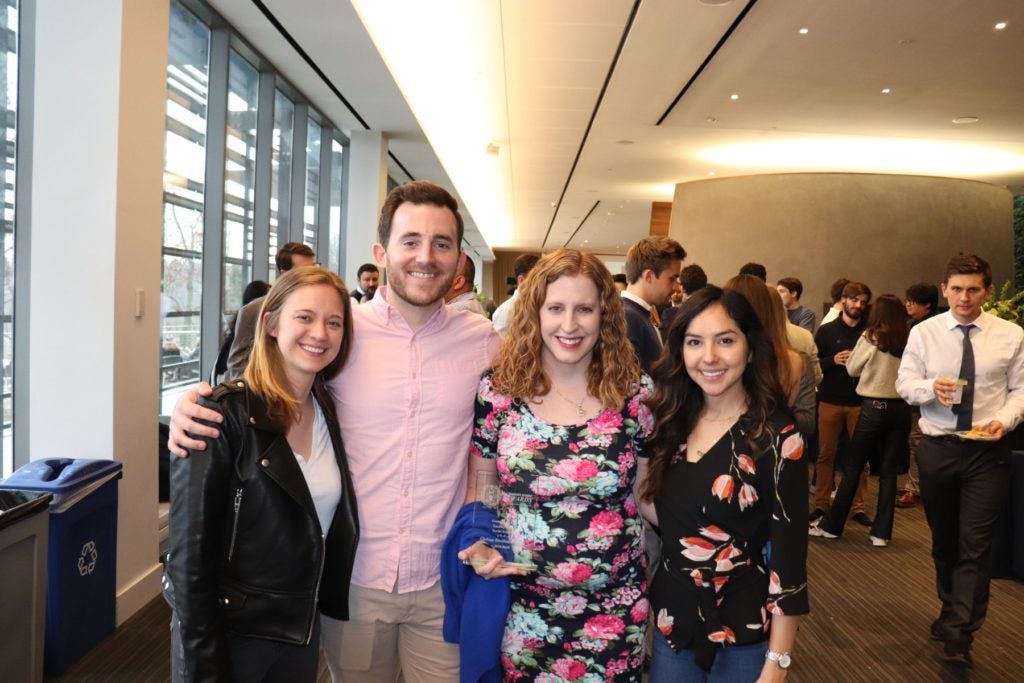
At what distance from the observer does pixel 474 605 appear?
1772mm

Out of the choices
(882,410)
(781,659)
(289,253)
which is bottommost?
(781,659)

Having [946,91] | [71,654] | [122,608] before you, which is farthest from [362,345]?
[946,91]

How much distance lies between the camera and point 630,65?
732 centimetres

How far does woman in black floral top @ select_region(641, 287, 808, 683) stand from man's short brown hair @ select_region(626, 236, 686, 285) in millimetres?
2089

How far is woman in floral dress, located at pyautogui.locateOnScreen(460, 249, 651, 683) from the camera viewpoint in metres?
1.77

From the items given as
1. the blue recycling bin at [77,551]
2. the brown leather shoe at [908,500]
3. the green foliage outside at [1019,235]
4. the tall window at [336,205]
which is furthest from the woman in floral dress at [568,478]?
the green foliage outside at [1019,235]

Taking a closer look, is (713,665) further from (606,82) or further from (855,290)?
(606,82)

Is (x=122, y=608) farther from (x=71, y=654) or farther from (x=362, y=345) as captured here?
(x=362, y=345)

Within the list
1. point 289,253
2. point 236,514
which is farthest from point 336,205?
point 236,514

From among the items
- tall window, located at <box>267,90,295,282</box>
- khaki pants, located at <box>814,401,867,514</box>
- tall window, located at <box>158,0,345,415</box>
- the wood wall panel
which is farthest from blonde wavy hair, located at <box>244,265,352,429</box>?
the wood wall panel

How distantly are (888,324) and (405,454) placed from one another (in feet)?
15.5

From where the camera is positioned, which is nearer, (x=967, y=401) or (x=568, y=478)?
(x=568, y=478)

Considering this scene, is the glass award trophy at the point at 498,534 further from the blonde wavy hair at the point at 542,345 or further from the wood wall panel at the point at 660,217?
the wood wall panel at the point at 660,217

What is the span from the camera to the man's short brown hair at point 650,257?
3988 millimetres
